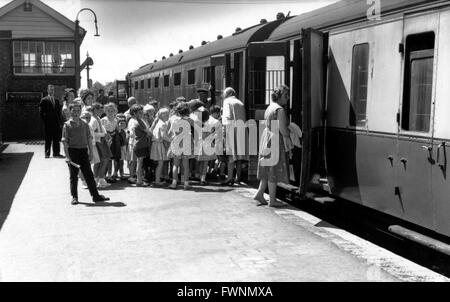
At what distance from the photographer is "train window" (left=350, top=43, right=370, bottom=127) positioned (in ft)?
23.9

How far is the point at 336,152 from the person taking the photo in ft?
26.5

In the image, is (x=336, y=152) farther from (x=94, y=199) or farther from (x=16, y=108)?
(x=16, y=108)

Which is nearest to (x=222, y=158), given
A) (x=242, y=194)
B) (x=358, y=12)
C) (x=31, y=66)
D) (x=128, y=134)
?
(x=242, y=194)

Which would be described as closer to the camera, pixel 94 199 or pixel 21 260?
pixel 21 260

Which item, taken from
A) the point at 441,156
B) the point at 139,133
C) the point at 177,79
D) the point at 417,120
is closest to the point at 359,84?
the point at 417,120

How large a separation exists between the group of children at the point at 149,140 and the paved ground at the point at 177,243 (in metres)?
0.89

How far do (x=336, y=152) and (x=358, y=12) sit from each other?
196 centimetres

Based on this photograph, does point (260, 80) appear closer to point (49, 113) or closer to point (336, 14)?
point (336, 14)

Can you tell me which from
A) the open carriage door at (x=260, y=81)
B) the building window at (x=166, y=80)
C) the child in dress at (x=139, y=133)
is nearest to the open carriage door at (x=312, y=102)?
the open carriage door at (x=260, y=81)

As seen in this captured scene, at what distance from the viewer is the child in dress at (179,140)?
10414 mm

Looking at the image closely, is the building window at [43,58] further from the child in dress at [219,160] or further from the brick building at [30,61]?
the child in dress at [219,160]

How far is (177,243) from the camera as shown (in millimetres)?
6645

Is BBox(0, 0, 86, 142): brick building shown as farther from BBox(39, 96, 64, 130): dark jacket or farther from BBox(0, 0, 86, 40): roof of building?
BBox(39, 96, 64, 130): dark jacket

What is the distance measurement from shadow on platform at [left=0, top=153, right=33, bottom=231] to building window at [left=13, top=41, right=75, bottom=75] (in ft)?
37.7
